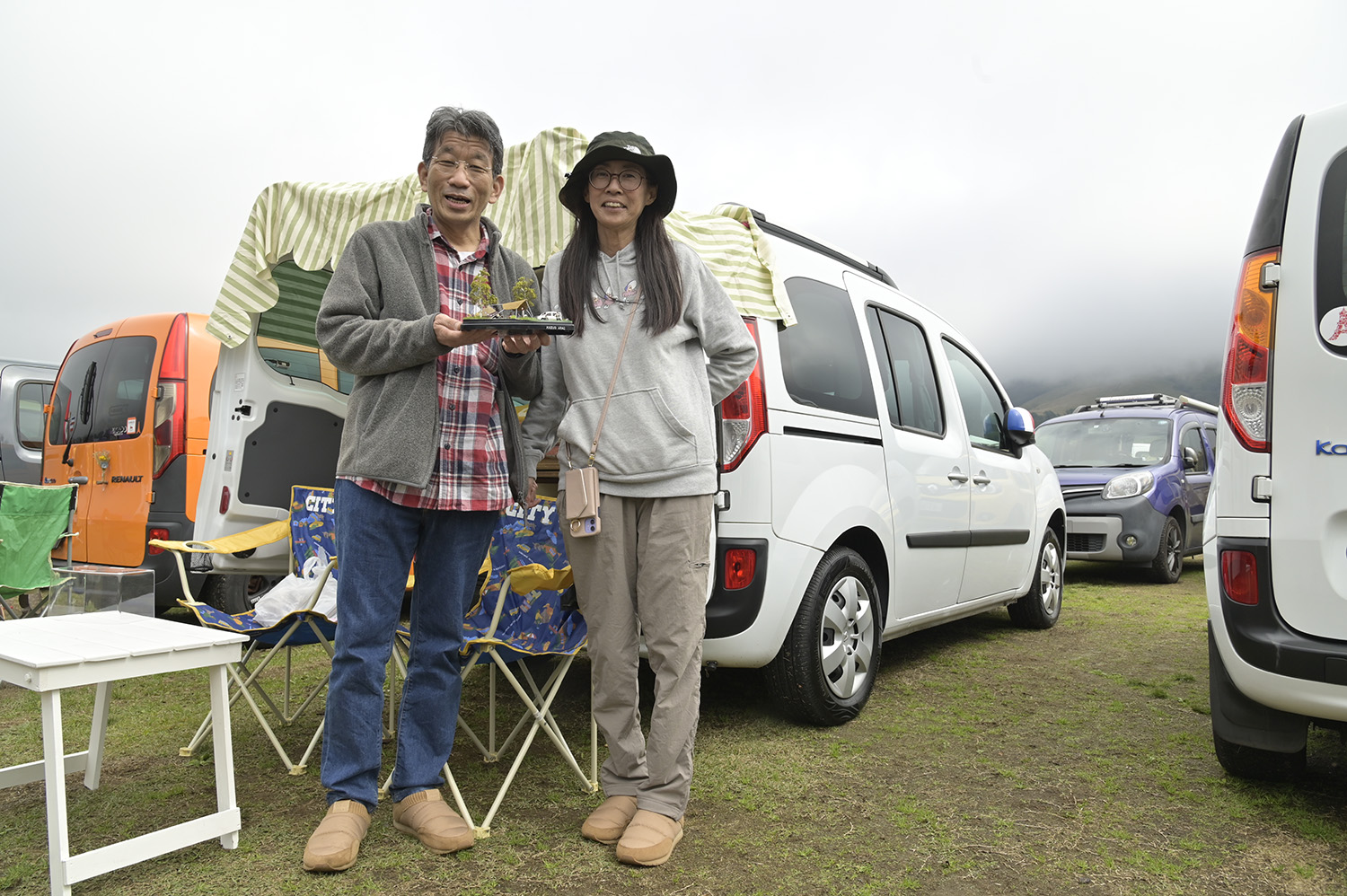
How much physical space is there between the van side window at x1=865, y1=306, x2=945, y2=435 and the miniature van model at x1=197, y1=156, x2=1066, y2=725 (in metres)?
0.01

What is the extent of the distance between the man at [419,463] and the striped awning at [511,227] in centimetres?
83

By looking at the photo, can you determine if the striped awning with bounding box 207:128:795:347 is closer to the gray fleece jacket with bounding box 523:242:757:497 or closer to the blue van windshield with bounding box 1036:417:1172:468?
the gray fleece jacket with bounding box 523:242:757:497

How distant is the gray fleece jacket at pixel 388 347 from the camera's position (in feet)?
7.50

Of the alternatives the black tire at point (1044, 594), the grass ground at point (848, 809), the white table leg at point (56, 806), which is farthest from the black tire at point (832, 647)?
the black tire at point (1044, 594)

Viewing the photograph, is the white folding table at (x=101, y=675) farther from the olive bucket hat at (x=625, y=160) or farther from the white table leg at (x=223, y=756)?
the olive bucket hat at (x=625, y=160)

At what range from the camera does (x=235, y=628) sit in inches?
121

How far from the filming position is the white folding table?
6.78ft

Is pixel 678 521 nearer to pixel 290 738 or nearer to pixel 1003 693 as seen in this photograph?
pixel 290 738

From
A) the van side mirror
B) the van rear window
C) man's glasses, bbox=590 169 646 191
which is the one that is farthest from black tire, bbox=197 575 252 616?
the van side mirror

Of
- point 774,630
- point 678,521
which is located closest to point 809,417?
point 774,630

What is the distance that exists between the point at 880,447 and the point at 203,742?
2.82m

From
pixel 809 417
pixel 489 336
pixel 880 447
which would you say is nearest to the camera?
pixel 489 336

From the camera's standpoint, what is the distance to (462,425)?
96.4 inches

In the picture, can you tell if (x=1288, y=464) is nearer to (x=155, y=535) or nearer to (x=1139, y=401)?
(x=155, y=535)
